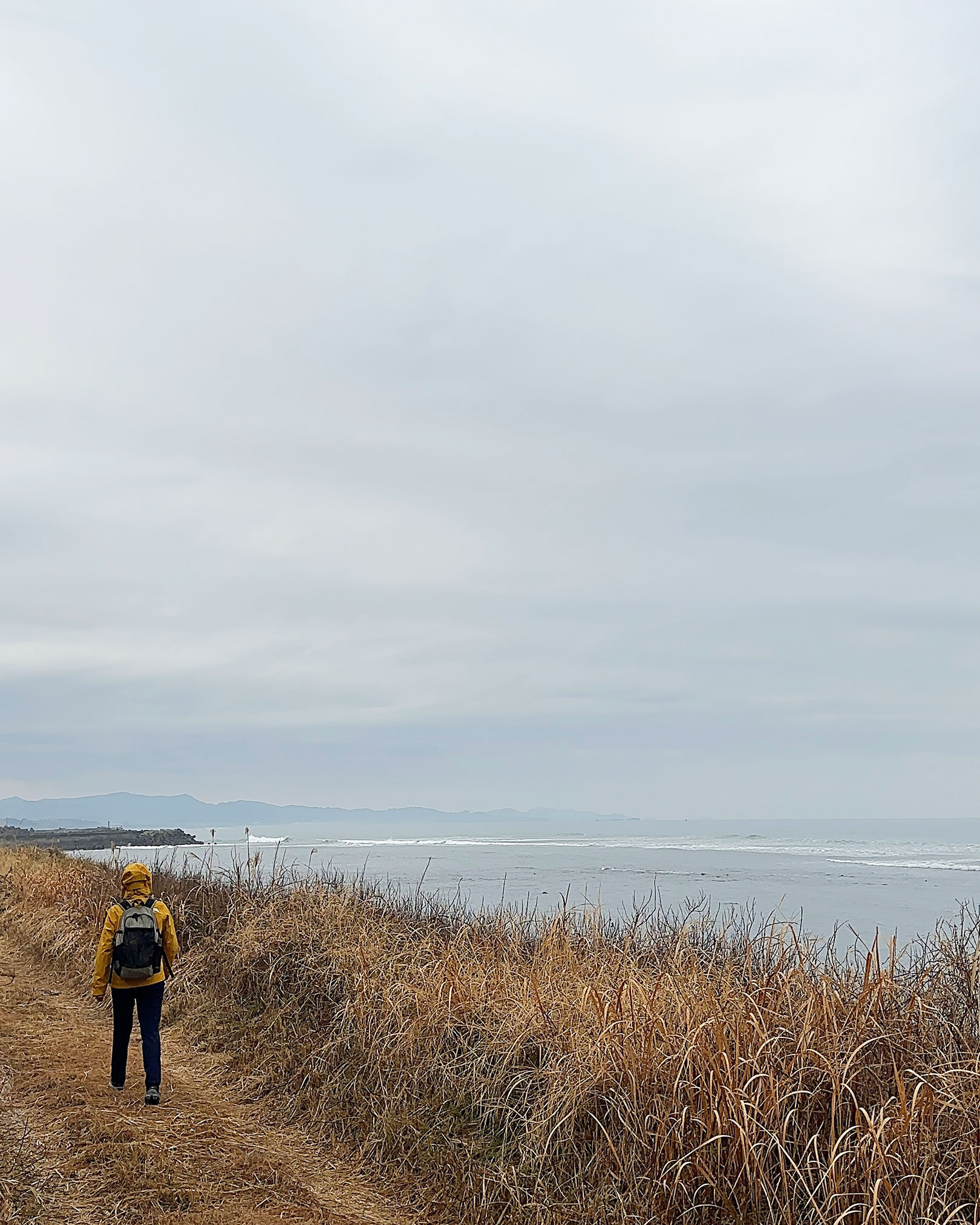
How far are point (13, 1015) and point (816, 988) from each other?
826 cm

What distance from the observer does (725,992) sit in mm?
6613

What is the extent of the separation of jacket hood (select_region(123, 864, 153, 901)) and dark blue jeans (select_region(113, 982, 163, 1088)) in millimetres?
668

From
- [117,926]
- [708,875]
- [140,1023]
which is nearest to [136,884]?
[117,926]

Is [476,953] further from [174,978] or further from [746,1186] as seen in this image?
[746,1186]

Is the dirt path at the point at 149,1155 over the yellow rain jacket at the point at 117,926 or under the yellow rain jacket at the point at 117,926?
under

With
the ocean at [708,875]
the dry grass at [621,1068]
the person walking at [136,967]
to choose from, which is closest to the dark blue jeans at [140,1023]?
the person walking at [136,967]

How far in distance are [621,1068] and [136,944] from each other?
3.82 metres

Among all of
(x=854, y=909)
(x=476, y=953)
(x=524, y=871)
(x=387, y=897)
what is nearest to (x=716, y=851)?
(x=524, y=871)

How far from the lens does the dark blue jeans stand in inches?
307

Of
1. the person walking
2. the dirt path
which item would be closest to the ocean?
the dirt path

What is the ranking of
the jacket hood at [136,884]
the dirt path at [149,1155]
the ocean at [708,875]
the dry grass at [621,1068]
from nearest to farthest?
the dry grass at [621,1068], the dirt path at [149,1155], the jacket hood at [136,884], the ocean at [708,875]

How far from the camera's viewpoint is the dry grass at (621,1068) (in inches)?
195

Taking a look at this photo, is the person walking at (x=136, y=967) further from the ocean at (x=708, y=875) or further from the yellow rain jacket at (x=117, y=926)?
the ocean at (x=708, y=875)

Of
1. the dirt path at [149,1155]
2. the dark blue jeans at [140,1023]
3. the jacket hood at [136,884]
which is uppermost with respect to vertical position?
the jacket hood at [136,884]
